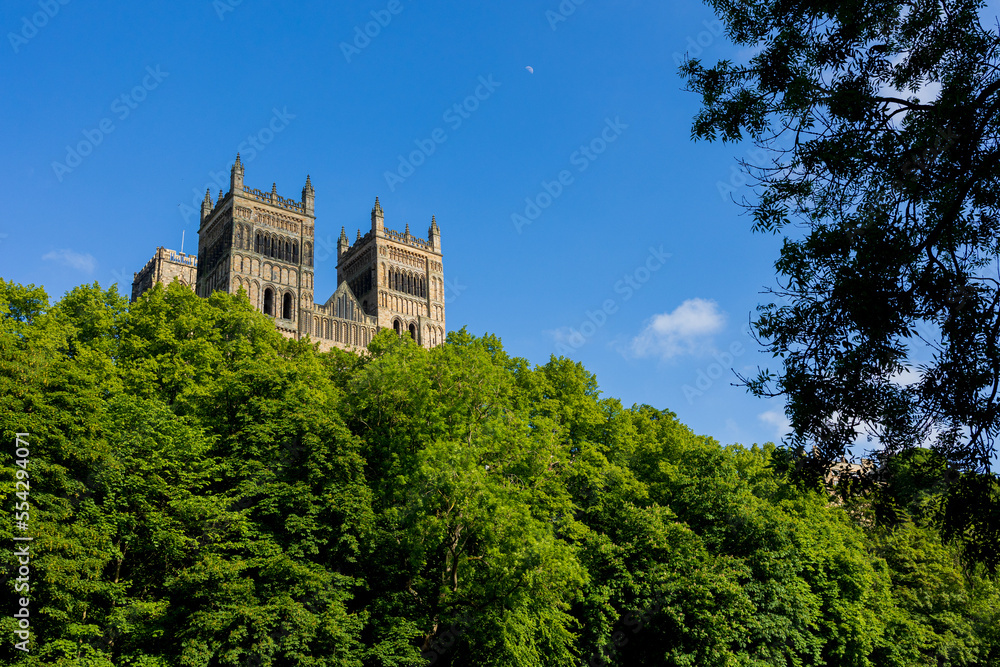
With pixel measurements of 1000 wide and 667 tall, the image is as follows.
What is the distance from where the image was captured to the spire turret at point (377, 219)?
90.1 metres

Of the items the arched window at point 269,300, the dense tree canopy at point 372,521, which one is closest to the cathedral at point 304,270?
the arched window at point 269,300

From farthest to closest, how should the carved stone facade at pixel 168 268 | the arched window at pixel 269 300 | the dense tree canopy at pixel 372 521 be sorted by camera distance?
1. the carved stone facade at pixel 168 268
2. the arched window at pixel 269 300
3. the dense tree canopy at pixel 372 521

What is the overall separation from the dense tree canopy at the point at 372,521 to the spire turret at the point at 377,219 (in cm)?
5477

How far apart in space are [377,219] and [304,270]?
14850mm

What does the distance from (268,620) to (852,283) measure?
17294 millimetres

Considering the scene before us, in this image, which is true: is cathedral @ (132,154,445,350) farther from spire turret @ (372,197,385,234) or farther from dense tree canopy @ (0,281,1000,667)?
dense tree canopy @ (0,281,1000,667)

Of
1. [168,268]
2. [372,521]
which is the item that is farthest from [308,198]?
[372,521]

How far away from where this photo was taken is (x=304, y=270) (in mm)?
78688

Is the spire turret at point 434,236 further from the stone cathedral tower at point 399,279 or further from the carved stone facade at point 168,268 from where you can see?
the carved stone facade at point 168,268

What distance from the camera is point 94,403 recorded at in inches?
862

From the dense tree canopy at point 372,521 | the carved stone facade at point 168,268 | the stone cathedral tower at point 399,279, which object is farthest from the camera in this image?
the carved stone facade at point 168,268

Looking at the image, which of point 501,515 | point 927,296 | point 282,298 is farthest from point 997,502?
point 282,298

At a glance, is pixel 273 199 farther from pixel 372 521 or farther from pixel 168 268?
pixel 372 521

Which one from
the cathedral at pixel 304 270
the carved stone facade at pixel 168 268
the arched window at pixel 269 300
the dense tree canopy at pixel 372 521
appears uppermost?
the carved stone facade at pixel 168 268
